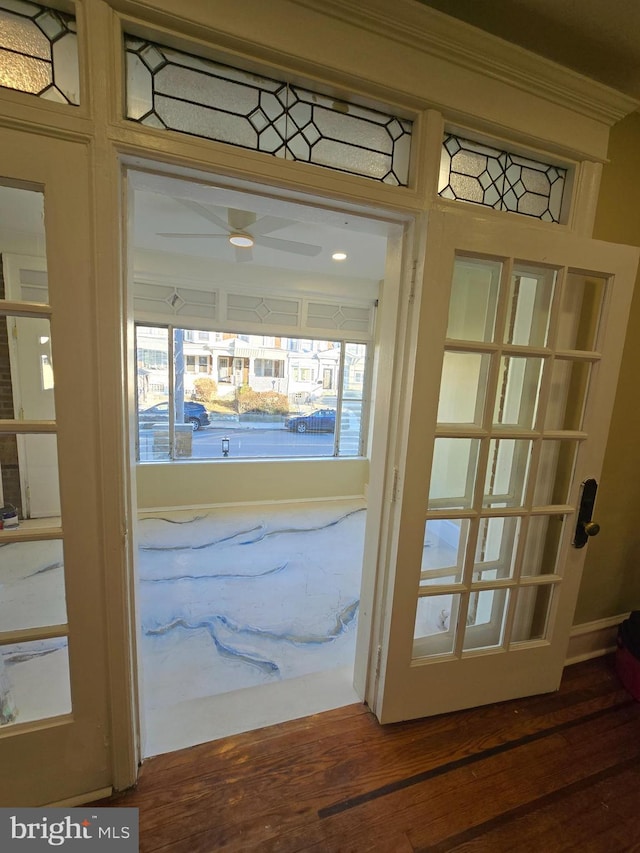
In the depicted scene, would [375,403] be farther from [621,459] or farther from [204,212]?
[204,212]

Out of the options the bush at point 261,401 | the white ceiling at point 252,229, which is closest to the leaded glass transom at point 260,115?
the white ceiling at point 252,229

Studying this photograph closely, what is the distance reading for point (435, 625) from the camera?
1.64 meters

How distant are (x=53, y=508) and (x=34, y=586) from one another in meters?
0.22

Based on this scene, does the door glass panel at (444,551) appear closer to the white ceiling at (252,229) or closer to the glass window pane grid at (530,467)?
the glass window pane grid at (530,467)

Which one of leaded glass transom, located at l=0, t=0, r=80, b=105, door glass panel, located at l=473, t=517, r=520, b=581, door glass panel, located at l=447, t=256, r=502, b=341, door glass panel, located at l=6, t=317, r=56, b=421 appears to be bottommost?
door glass panel, located at l=473, t=517, r=520, b=581

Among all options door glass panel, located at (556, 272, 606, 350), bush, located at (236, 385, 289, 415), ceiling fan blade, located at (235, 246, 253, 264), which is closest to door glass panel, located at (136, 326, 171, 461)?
bush, located at (236, 385, 289, 415)

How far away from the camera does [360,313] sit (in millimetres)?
4582

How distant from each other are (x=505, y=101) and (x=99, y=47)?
1311 mm

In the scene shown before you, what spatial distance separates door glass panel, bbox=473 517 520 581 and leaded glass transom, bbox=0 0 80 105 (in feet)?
6.87

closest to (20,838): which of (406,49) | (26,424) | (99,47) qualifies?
(26,424)

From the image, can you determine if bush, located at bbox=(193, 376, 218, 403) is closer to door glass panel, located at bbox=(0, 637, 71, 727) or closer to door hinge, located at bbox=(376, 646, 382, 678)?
door glass panel, located at bbox=(0, 637, 71, 727)

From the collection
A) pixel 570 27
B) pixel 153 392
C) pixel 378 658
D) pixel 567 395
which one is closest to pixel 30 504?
pixel 378 658

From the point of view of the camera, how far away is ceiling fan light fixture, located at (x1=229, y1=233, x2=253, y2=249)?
263 centimetres

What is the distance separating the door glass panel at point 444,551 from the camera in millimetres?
1545
